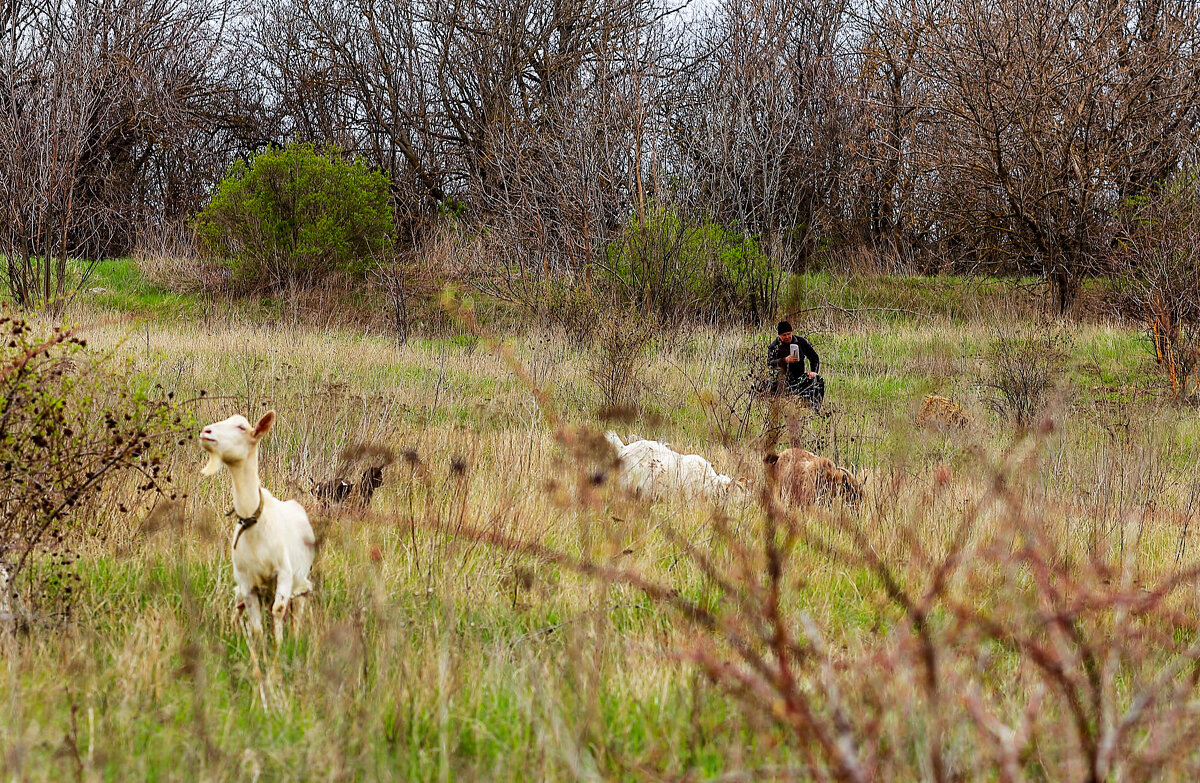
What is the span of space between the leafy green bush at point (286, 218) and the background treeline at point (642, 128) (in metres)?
1.51

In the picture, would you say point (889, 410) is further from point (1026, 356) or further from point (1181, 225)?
point (1181, 225)

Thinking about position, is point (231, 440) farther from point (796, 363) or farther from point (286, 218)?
point (286, 218)

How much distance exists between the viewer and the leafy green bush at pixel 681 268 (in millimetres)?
14430

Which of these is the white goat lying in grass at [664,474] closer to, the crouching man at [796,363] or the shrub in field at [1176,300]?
the crouching man at [796,363]

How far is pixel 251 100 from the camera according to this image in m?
24.7

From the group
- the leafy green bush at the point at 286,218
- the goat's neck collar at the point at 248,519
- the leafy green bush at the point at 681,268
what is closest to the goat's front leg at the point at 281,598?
the goat's neck collar at the point at 248,519

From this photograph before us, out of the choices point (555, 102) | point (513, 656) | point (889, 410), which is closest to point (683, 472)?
point (513, 656)

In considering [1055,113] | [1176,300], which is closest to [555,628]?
[1176,300]

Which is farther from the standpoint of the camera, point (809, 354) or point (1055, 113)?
point (1055, 113)

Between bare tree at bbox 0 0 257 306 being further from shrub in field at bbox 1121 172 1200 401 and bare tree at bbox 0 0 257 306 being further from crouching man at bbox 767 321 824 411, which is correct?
shrub in field at bbox 1121 172 1200 401

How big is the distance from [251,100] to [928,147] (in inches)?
702

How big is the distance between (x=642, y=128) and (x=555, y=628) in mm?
13328

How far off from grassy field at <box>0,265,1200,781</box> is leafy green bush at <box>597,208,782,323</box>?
777 centimetres

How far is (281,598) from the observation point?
261 centimetres
